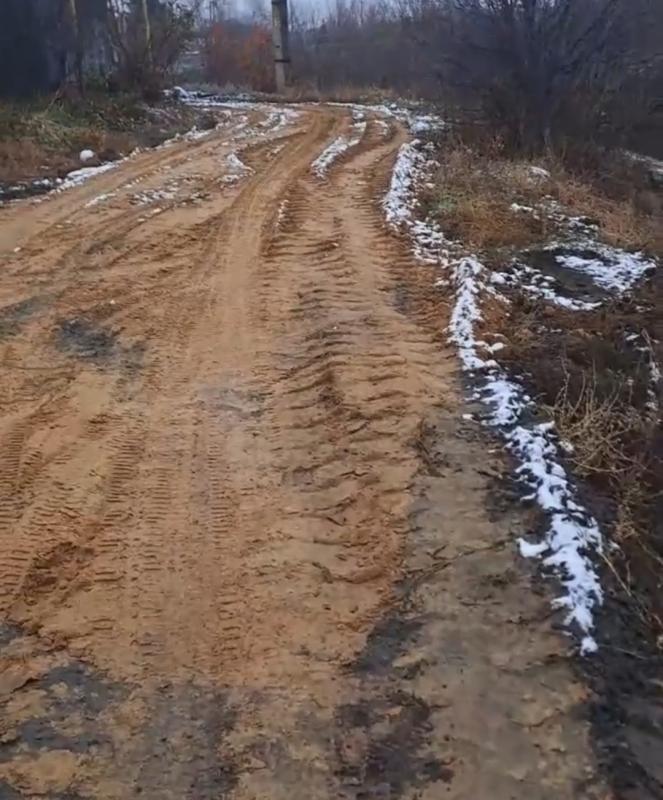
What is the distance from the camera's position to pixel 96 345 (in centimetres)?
607

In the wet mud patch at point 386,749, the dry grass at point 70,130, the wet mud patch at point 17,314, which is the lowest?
the wet mud patch at point 386,749

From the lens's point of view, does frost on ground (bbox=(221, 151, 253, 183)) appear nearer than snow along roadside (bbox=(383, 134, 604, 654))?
No

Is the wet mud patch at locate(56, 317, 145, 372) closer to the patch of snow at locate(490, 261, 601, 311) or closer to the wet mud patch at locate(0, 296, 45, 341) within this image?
the wet mud patch at locate(0, 296, 45, 341)

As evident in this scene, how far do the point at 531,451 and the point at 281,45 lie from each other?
27.4 metres

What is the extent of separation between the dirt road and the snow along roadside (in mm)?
131

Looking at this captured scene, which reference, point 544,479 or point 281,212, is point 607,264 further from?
point 544,479

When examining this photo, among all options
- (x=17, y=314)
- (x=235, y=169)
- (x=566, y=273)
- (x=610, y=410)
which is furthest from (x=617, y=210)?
(x=17, y=314)

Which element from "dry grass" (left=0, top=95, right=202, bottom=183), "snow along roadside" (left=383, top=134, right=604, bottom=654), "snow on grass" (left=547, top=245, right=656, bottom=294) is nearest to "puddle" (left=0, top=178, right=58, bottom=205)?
"dry grass" (left=0, top=95, right=202, bottom=183)

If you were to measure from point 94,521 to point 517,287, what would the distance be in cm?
401

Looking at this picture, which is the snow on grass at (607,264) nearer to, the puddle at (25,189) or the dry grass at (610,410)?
the dry grass at (610,410)

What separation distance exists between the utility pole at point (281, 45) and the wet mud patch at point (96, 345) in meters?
24.4

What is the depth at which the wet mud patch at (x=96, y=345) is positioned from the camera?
582 cm

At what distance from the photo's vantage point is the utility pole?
29.4m

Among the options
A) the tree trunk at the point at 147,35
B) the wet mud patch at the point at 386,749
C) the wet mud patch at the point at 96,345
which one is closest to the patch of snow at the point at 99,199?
the wet mud patch at the point at 96,345
